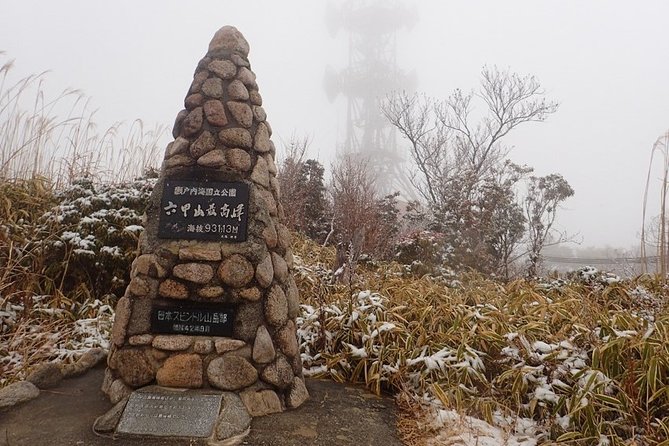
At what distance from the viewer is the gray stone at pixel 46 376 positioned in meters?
2.82

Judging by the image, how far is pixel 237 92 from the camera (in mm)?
2836

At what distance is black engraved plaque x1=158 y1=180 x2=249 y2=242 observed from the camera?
106 inches

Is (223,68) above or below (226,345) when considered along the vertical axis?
above

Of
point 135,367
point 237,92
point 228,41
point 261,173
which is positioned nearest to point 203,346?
point 135,367

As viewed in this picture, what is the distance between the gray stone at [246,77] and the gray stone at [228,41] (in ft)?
0.47

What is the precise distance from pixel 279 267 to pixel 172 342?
2.62 ft

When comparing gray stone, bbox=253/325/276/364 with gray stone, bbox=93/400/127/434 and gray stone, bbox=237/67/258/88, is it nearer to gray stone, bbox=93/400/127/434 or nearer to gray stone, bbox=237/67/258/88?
gray stone, bbox=93/400/127/434

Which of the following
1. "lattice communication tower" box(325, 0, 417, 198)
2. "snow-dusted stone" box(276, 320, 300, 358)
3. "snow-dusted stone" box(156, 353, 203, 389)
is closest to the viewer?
"snow-dusted stone" box(156, 353, 203, 389)

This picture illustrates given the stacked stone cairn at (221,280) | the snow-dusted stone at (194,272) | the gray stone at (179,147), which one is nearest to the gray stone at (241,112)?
the stacked stone cairn at (221,280)

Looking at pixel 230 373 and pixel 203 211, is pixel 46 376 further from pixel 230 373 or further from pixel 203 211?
pixel 203 211

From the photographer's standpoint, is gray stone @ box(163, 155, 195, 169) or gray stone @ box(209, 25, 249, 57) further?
gray stone @ box(209, 25, 249, 57)

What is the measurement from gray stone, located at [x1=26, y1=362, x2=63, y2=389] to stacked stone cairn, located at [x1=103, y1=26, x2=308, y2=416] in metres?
0.50

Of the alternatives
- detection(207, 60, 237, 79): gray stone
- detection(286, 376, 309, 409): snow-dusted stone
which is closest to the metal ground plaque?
detection(286, 376, 309, 409): snow-dusted stone

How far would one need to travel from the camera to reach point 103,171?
225 inches
